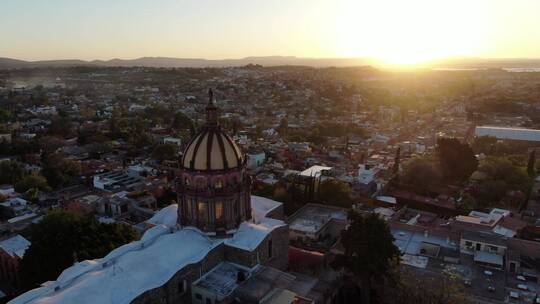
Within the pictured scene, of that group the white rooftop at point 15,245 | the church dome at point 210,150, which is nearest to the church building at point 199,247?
the church dome at point 210,150

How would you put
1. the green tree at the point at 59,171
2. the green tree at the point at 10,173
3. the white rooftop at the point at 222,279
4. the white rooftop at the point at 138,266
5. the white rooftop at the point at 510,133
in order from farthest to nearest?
the white rooftop at the point at 510,133
the green tree at the point at 10,173
the green tree at the point at 59,171
the white rooftop at the point at 222,279
the white rooftop at the point at 138,266

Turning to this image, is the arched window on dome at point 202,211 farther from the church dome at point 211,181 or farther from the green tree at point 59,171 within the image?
the green tree at point 59,171

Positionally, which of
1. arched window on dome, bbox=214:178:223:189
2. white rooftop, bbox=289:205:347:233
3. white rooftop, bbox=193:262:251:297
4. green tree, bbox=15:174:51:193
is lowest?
green tree, bbox=15:174:51:193

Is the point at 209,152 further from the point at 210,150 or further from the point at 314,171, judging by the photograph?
the point at 314,171

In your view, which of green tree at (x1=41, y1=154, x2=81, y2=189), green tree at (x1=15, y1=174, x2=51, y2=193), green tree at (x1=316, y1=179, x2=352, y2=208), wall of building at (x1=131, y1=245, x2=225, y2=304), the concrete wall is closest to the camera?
wall of building at (x1=131, y1=245, x2=225, y2=304)

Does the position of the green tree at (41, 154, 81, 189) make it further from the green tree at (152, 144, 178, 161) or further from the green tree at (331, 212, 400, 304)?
the green tree at (331, 212, 400, 304)

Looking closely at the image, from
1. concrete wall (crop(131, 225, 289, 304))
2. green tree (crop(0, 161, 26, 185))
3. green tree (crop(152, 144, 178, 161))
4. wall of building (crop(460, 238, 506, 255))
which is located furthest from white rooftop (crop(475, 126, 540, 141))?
green tree (crop(0, 161, 26, 185))

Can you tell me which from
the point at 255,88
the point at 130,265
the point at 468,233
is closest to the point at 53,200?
the point at 130,265

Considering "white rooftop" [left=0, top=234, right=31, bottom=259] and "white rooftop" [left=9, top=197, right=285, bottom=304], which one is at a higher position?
"white rooftop" [left=9, top=197, right=285, bottom=304]
